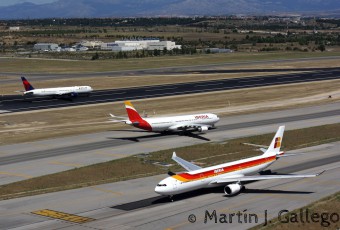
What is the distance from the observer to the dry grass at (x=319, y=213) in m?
54.8

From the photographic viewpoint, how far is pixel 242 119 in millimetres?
119750

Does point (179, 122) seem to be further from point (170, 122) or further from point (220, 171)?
point (220, 171)

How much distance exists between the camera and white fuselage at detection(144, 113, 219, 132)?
100 meters

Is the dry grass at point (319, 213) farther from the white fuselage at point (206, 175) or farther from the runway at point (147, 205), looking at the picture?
the white fuselage at point (206, 175)

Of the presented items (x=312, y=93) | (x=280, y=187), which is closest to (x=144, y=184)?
(x=280, y=187)

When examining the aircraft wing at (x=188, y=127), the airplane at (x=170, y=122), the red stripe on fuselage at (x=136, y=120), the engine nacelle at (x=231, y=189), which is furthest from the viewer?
the aircraft wing at (x=188, y=127)

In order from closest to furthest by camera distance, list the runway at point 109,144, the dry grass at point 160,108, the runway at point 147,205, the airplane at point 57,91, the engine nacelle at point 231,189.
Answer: the runway at point 147,205, the engine nacelle at point 231,189, the runway at point 109,144, the dry grass at point 160,108, the airplane at point 57,91

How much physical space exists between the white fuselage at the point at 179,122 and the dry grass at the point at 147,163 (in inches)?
355

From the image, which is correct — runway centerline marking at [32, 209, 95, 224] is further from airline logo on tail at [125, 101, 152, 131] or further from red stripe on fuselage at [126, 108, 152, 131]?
red stripe on fuselage at [126, 108, 152, 131]

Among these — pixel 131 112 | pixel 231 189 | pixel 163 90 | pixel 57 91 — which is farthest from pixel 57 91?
pixel 231 189

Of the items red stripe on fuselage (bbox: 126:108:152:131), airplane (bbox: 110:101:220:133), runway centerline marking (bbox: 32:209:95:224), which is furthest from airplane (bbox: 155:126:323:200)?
airplane (bbox: 110:101:220:133)

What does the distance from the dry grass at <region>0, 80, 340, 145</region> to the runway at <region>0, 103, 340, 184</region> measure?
22.1 feet

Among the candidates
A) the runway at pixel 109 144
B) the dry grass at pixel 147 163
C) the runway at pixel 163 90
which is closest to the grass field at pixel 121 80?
the runway at pixel 163 90

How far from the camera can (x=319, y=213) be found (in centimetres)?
5875
